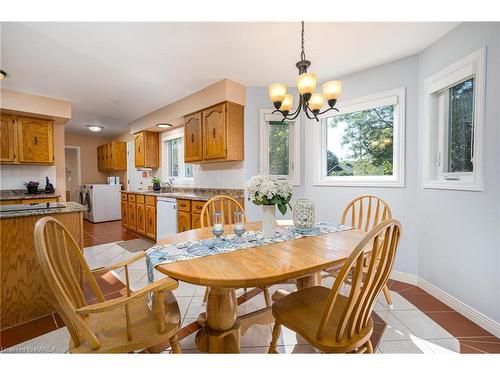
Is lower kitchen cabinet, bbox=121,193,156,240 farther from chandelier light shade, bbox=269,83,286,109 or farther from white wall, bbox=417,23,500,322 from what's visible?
white wall, bbox=417,23,500,322

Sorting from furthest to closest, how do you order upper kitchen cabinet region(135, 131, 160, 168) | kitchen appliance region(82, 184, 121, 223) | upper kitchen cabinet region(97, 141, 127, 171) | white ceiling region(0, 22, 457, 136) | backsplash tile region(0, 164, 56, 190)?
upper kitchen cabinet region(97, 141, 127, 171), kitchen appliance region(82, 184, 121, 223), upper kitchen cabinet region(135, 131, 160, 168), backsplash tile region(0, 164, 56, 190), white ceiling region(0, 22, 457, 136)

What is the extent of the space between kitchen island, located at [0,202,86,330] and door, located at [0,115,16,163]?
238 centimetres

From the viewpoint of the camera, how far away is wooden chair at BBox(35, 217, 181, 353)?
2.98 ft

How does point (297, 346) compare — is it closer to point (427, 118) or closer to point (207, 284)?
point (207, 284)

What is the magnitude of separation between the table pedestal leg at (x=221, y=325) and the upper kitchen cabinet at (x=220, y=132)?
6.98 feet

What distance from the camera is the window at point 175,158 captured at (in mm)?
4645

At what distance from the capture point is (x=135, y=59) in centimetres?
251

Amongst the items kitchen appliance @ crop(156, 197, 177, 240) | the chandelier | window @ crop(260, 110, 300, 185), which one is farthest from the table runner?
kitchen appliance @ crop(156, 197, 177, 240)

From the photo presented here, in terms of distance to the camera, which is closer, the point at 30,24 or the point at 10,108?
the point at 30,24

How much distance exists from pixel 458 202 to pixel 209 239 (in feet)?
6.95

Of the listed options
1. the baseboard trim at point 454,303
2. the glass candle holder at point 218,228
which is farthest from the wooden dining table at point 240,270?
the baseboard trim at point 454,303

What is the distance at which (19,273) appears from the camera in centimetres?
184

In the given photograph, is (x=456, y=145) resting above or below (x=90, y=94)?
below
